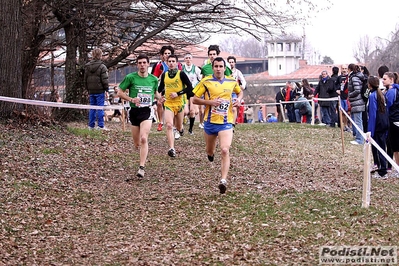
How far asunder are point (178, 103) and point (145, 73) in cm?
262

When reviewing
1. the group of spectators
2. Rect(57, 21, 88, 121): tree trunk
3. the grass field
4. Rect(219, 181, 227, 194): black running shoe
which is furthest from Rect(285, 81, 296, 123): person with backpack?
Rect(219, 181, 227, 194): black running shoe

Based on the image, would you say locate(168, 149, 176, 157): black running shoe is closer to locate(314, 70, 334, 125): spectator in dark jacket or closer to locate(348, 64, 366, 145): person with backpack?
locate(348, 64, 366, 145): person with backpack

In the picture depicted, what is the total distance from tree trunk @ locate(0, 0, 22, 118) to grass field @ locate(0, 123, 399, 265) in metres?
0.75

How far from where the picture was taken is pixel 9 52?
15742 mm

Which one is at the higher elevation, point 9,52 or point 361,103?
point 9,52

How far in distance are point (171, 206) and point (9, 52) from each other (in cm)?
715

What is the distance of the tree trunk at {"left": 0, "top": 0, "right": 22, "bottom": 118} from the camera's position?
15.6 metres

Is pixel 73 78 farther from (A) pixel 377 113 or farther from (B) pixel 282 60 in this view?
(B) pixel 282 60

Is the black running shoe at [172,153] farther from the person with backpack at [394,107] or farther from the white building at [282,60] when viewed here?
the white building at [282,60]

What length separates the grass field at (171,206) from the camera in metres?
8.23

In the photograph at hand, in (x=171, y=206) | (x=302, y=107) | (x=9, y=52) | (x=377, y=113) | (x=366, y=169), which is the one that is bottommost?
(x=171, y=206)

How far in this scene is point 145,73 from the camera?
1289cm

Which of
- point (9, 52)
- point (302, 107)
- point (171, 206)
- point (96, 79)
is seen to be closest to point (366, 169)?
point (171, 206)

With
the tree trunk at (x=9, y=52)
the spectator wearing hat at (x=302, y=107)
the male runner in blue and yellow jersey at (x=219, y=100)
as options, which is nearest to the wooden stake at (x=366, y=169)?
the male runner in blue and yellow jersey at (x=219, y=100)
